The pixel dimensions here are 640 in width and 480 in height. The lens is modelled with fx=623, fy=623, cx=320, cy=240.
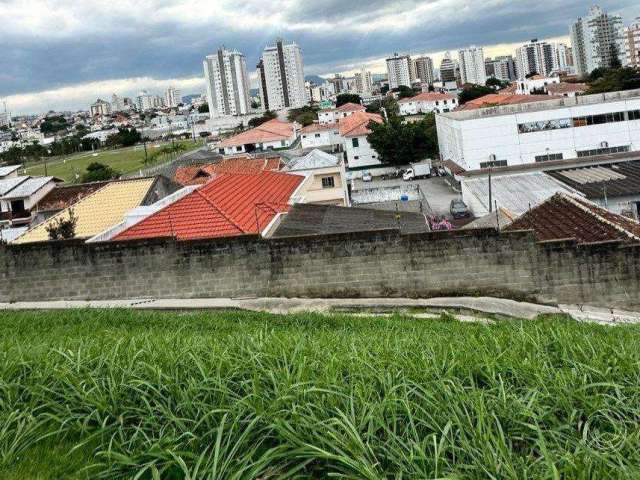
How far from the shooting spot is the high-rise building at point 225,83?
564 feet

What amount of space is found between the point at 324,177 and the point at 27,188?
18.2 metres

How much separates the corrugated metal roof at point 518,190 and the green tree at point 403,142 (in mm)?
21092

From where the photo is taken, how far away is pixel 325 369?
4785 mm

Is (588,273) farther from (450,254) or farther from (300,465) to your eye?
(300,465)

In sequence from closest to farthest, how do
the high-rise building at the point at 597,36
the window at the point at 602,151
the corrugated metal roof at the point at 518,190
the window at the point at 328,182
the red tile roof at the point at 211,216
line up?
1. the red tile roof at the point at 211,216
2. the corrugated metal roof at the point at 518,190
3. the window at the point at 328,182
4. the window at the point at 602,151
5. the high-rise building at the point at 597,36

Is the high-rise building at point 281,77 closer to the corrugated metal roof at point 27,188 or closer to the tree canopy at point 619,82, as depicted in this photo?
the tree canopy at point 619,82

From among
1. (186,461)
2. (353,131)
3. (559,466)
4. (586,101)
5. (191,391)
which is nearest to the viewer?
(559,466)

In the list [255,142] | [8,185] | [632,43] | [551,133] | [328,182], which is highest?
[632,43]

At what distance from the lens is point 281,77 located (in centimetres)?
17912

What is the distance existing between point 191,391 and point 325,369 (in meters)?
1.02

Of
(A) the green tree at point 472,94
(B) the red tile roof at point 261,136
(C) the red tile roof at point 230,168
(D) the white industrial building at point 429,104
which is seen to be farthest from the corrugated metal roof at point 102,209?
(D) the white industrial building at point 429,104

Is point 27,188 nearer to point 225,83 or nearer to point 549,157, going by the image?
point 549,157

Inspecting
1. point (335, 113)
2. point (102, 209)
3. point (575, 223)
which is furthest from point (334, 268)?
point (335, 113)

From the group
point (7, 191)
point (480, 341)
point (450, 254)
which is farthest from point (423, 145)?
point (480, 341)
